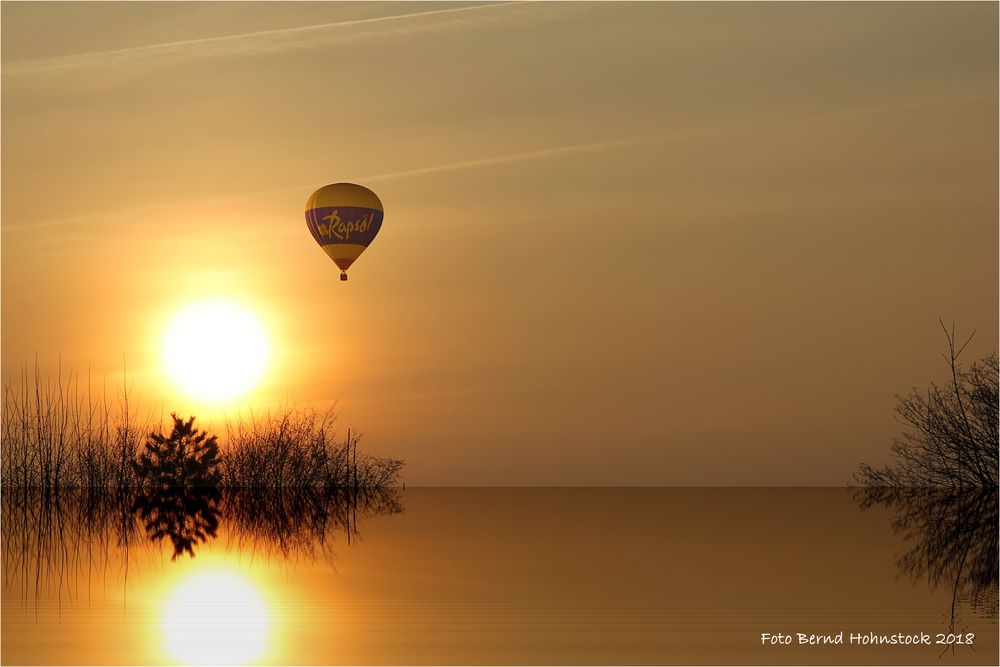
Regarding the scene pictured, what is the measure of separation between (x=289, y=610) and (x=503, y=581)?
3.53m

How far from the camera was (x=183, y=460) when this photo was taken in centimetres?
3756

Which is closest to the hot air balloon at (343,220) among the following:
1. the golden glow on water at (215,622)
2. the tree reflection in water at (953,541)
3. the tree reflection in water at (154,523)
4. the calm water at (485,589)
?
the tree reflection in water at (154,523)

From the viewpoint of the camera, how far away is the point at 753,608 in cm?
1329

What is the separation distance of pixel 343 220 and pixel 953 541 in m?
19.3

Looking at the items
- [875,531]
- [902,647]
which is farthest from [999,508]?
[902,647]

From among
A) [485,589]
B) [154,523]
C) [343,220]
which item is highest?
[343,220]

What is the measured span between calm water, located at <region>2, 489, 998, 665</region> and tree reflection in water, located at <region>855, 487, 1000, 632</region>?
7cm

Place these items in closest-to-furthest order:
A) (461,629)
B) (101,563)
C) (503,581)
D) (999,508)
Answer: (461,629) → (503,581) → (101,563) → (999,508)

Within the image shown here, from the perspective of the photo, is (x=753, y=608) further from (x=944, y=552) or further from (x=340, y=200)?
(x=340, y=200)

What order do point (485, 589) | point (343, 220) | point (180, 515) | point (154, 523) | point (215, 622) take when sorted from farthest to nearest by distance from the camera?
1. point (343, 220)
2. point (180, 515)
3. point (154, 523)
4. point (485, 589)
5. point (215, 622)

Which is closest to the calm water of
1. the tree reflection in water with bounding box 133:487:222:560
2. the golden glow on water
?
the golden glow on water

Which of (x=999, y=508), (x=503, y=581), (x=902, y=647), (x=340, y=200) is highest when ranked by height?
(x=340, y=200)

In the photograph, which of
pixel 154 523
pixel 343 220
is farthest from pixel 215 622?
pixel 343 220

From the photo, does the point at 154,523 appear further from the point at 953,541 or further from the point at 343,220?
the point at 953,541
